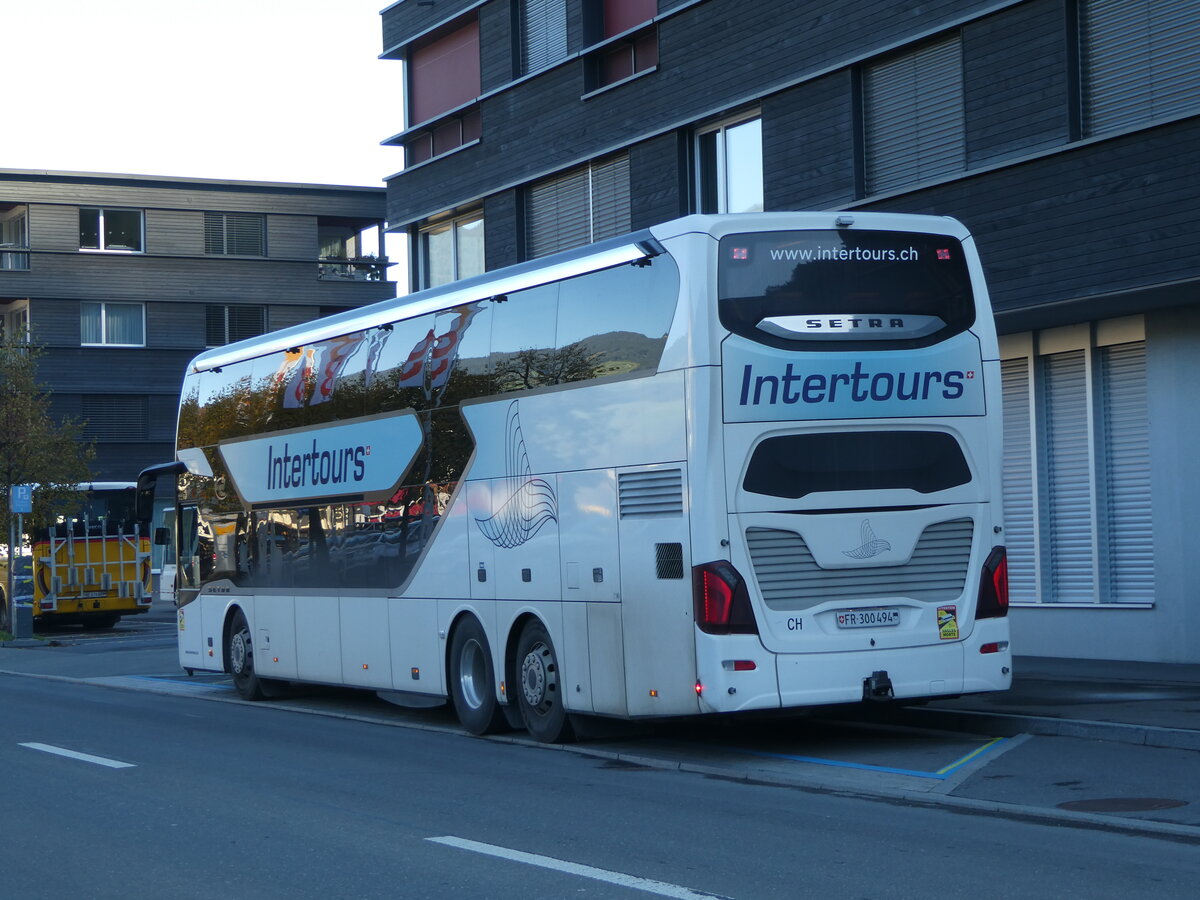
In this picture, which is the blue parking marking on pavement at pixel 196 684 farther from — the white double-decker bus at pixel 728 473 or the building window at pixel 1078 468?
the building window at pixel 1078 468

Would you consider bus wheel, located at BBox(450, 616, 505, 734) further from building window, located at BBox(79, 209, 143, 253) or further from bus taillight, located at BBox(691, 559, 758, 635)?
building window, located at BBox(79, 209, 143, 253)

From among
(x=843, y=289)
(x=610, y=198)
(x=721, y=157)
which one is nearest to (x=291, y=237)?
(x=610, y=198)

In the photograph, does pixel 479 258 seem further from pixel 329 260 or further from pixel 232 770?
pixel 329 260

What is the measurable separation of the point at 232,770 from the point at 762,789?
3891mm

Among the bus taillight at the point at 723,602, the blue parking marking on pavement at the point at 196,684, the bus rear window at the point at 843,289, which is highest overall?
the bus rear window at the point at 843,289

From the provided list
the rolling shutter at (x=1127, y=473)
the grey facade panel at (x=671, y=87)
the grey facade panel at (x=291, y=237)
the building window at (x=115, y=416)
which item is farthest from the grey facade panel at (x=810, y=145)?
the grey facade panel at (x=291, y=237)

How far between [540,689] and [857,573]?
2.97 meters

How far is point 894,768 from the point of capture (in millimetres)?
11492

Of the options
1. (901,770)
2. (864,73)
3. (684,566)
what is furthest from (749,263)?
(864,73)

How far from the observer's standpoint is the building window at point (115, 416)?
54.5 m

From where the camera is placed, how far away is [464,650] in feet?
48.6

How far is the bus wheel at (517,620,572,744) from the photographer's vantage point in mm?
13383

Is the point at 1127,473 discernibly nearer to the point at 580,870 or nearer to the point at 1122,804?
the point at 1122,804

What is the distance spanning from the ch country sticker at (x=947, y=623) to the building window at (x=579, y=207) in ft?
39.4
